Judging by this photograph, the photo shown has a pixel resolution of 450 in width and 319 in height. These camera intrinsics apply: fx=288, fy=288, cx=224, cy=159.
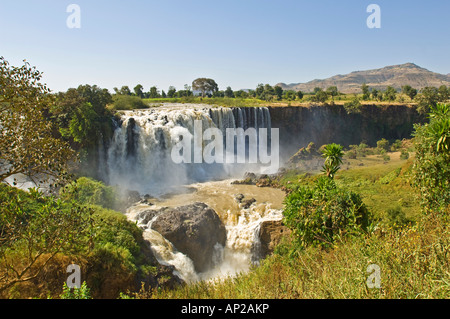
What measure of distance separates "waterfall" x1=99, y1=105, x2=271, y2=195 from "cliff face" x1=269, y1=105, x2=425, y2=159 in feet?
44.4

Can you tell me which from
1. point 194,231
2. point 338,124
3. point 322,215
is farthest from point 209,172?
point 338,124

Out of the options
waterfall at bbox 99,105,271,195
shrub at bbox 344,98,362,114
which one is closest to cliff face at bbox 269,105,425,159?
shrub at bbox 344,98,362,114

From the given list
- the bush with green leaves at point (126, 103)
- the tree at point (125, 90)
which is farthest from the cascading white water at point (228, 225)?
the tree at point (125, 90)

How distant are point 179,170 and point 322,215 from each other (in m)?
19.3

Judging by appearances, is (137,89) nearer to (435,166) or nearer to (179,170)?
(179,170)

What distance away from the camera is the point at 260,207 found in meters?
19.7

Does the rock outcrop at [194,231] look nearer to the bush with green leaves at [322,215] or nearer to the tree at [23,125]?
the bush with green leaves at [322,215]

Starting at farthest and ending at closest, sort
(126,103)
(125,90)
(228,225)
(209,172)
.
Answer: (125,90), (126,103), (209,172), (228,225)

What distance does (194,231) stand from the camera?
1591 centimetres

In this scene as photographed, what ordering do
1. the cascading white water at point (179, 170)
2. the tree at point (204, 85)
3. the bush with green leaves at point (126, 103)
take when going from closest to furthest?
the cascading white water at point (179, 170)
the bush with green leaves at point (126, 103)
the tree at point (204, 85)

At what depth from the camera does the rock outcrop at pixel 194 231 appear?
15547mm
